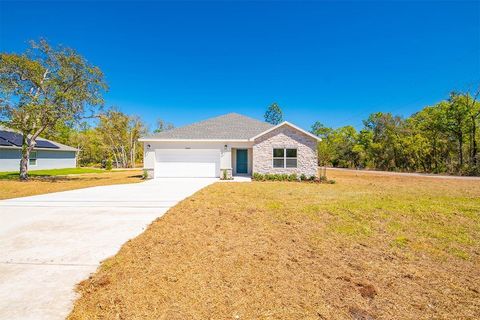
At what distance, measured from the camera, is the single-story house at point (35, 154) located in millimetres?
21812

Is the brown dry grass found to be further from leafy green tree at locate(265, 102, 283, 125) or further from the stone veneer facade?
leafy green tree at locate(265, 102, 283, 125)

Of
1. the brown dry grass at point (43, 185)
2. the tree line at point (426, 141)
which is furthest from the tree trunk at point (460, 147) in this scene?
the brown dry grass at point (43, 185)

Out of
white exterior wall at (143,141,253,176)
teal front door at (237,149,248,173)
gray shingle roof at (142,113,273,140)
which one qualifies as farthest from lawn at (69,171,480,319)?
teal front door at (237,149,248,173)

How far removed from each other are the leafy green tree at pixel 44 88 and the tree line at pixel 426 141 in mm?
17694

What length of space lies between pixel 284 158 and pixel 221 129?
5.46 metres

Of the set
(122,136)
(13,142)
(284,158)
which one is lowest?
(284,158)

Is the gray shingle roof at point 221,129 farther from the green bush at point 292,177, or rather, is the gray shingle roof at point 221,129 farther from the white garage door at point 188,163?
the green bush at point 292,177

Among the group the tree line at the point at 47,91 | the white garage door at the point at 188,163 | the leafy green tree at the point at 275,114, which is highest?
the leafy green tree at the point at 275,114

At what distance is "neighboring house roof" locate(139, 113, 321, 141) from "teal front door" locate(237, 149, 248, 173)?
58.4 inches

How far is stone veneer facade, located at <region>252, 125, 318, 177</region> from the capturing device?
16156mm

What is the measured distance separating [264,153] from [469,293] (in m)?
13.4

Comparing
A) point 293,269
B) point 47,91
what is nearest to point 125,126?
point 47,91

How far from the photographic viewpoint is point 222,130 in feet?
60.1

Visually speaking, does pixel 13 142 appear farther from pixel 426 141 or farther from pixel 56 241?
pixel 426 141
